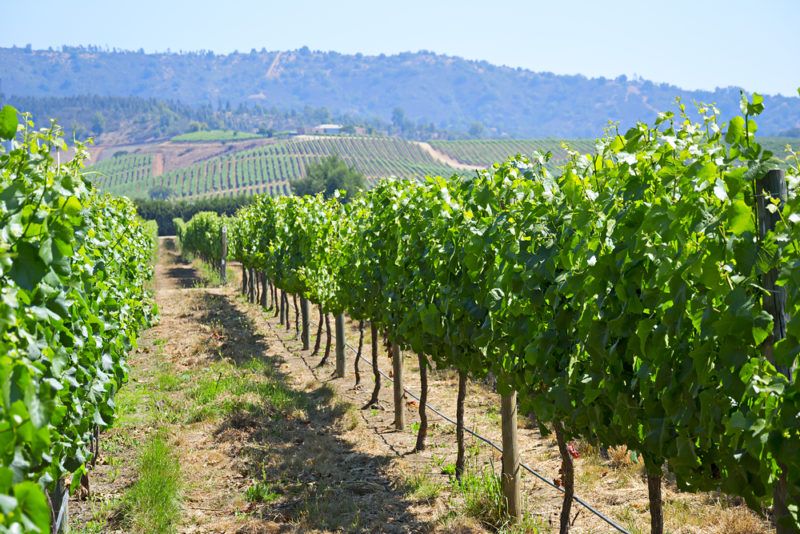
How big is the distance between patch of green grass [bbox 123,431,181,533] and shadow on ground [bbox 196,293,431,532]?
0.65 meters

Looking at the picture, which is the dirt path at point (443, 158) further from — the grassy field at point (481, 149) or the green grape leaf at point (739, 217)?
the green grape leaf at point (739, 217)

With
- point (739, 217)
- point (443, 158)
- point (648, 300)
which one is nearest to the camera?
point (739, 217)

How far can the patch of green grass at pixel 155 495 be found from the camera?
18.9ft

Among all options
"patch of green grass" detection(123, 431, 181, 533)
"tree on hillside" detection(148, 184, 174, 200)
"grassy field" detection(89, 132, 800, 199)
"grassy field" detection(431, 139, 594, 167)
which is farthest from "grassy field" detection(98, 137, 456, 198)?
"patch of green grass" detection(123, 431, 181, 533)

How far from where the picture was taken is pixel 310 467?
288 inches

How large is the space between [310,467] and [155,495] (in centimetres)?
158

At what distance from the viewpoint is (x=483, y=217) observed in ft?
18.7

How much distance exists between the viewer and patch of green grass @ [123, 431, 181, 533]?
577cm

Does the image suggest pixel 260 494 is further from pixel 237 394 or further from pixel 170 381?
pixel 170 381

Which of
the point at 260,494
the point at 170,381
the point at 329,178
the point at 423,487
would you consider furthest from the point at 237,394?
the point at 329,178

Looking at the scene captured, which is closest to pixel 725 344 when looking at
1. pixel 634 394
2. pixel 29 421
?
pixel 634 394

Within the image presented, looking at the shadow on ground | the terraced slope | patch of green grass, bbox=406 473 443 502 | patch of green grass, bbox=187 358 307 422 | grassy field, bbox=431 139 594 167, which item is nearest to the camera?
the shadow on ground

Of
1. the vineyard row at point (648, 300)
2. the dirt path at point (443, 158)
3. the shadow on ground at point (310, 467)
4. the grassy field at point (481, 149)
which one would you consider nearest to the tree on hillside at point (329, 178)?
the dirt path at point (443, 158)

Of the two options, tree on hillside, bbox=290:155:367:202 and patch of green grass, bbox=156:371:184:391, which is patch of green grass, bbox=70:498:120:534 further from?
tree on hillside, bbox=290:155:367:202
